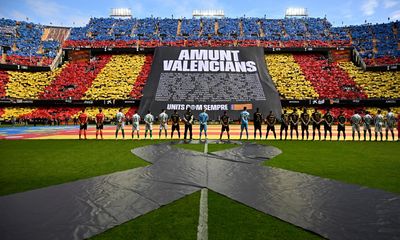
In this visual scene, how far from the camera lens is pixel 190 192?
19.9 ft

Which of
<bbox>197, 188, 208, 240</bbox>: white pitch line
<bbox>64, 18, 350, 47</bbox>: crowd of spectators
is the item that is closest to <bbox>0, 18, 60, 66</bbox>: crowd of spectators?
<bbox>64, 18, 350, 47</bbox>: crowd of spectators

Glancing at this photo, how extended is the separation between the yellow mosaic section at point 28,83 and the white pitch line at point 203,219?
143 feet

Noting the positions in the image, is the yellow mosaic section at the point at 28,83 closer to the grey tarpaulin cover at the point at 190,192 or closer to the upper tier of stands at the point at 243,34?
the upper tier of stands at the point at 243,34

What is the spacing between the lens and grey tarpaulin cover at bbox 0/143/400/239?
163 inches

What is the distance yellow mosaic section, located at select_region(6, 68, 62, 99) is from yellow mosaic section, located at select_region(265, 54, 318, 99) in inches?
1454

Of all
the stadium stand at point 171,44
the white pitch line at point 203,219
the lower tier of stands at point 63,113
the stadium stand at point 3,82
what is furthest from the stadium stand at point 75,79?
Answer: the white pitch line at point 203,219

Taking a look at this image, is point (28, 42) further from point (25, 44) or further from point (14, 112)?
point (14, 112)

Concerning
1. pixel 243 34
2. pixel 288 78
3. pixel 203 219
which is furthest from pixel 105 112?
pixel 203 219

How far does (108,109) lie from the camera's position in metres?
40.4

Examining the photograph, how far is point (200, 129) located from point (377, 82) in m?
36.9

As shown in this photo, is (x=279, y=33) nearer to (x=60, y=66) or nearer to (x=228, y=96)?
(x=228, y=96)

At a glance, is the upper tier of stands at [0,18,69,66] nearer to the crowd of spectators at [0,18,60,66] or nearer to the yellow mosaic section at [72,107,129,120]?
the crowd of spectators at [0,18,60,66]

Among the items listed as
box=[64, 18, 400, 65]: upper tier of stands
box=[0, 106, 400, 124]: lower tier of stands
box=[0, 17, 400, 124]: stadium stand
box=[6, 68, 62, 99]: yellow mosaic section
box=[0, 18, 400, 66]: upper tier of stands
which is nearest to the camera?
box=[0, 106, 400, 124]: lower tier of stands

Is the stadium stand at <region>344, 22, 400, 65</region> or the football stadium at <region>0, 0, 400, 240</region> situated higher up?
the stadium stand at <region>344, 22, 400, 65</region>
